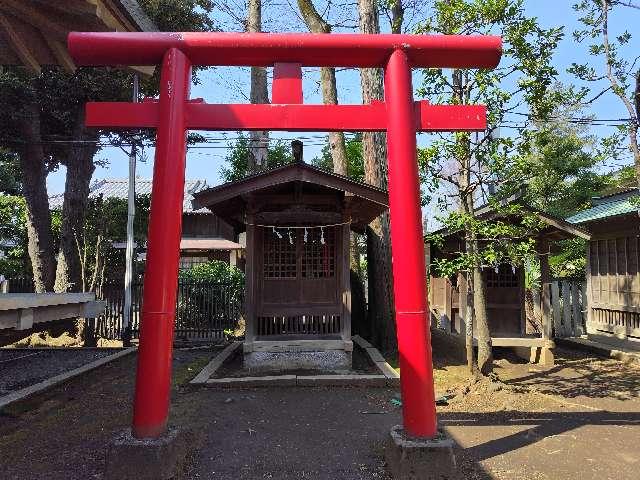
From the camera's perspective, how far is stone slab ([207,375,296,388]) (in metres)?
8.39

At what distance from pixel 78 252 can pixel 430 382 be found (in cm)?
1356

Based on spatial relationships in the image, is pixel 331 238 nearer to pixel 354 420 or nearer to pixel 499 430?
pixel 354 420

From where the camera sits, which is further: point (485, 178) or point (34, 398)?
point (485, 178)

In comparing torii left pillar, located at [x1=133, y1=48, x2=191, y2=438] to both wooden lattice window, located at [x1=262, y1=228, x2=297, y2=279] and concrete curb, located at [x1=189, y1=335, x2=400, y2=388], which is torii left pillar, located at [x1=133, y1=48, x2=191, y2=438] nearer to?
concrete curb, located at [x1=189, y1=335, x2=400, y2=388]

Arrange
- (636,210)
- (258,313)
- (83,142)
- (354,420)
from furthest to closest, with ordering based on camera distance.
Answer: (83,142)
(636,210)
(258,313)
(354,420)

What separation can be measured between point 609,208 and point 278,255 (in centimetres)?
934

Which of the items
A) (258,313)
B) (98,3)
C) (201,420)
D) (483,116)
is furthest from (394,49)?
(258,313)

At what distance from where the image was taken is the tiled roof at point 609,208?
11752 mm

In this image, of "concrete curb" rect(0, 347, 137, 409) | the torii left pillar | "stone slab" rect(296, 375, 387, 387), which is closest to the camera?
the torii left pillar

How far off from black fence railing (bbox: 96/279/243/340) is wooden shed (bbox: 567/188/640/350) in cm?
1104

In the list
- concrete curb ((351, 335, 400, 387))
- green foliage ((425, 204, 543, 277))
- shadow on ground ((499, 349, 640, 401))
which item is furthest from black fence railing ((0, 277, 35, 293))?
shadow on ground ((499, 349, 640, 401))

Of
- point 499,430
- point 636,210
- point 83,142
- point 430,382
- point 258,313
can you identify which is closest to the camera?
point 430,382

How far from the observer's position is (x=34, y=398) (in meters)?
7.41

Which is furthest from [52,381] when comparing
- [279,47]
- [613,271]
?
[613,271]
